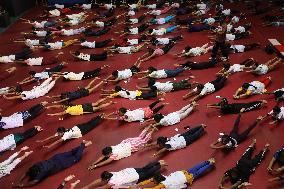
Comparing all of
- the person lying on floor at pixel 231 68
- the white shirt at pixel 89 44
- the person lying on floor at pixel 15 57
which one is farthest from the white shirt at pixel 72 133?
the white shirt at pixel 89 44

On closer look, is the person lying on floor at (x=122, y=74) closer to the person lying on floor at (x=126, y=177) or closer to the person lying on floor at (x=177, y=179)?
the person lying on floor at (x=126, y=177)

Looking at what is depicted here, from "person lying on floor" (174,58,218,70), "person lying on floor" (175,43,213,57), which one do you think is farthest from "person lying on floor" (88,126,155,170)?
"person lying on floor" (175,43,213,57)

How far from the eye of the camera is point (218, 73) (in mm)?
8094

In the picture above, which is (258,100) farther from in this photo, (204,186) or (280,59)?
(204,186)

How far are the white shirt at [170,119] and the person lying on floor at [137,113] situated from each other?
386mm

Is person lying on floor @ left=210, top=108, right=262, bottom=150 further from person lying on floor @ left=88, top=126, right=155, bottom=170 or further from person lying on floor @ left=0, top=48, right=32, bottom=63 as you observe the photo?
person lying on floor @ left=0, top=48, right=32, bottom=63

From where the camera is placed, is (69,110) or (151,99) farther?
(151,99)

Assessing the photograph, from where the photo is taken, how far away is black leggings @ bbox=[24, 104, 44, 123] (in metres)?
6.74

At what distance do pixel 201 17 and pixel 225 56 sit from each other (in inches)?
155

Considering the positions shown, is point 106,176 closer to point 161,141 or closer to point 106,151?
point 106,151

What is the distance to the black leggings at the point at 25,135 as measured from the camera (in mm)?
6054

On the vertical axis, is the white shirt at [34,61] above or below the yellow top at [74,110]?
above

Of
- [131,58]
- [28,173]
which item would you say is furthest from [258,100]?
[28,173]

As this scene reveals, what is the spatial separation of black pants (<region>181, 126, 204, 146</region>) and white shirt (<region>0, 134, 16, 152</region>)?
10.6 ft
